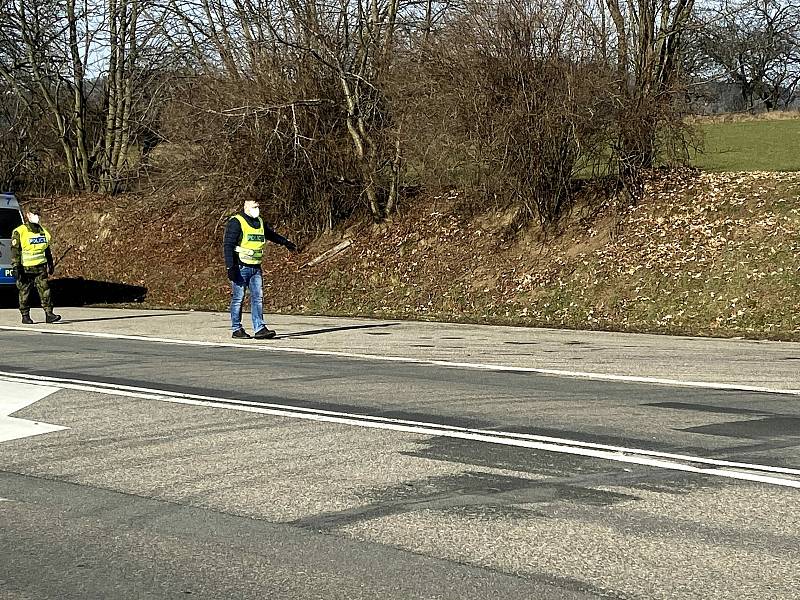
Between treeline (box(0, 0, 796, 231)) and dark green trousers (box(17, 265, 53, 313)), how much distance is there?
7135 millimetres

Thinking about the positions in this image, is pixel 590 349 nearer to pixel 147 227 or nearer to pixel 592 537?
pixel 592 537

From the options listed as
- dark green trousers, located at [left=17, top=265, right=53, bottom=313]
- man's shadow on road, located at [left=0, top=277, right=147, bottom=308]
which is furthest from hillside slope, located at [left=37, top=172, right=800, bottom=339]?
dark green trousers, located at [left=17, top=265, right=53, bottom=313]

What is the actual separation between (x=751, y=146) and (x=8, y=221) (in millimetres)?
18732

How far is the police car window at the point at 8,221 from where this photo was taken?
2281 centimetres

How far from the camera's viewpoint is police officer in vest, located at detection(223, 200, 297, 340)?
16141 mm

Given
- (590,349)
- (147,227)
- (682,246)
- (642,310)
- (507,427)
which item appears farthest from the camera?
(147,227)

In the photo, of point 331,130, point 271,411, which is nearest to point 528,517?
point 271,411

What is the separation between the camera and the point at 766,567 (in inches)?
201

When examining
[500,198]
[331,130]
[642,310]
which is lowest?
[642,310]

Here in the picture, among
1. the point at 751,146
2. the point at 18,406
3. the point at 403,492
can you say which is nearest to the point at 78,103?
the point at 751,146

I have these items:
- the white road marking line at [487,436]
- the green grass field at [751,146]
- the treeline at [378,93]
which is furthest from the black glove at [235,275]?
the green grass field at [751,146]

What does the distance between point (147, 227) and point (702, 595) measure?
28.1 meters

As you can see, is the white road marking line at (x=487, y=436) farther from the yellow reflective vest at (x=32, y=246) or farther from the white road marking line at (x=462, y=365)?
the yellow reflective vest at (x=32, y=246)

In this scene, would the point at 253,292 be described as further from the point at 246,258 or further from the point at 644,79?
the point at 644,79
